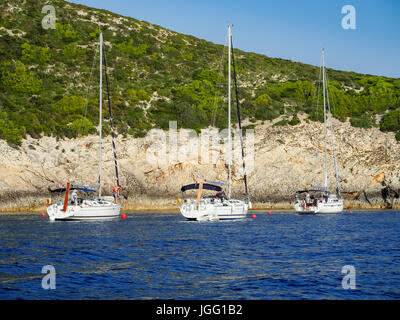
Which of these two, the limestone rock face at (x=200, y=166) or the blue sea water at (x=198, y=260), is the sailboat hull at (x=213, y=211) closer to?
the blue sea water at (x=198, y=260)

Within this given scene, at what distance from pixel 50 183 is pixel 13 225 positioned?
57.8 ft

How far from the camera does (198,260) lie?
77.9ft

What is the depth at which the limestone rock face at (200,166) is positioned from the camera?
186ft

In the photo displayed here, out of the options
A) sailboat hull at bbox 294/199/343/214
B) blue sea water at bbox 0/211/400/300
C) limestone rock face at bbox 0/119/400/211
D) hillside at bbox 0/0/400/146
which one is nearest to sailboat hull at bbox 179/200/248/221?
blue sea water at bbox 0/211/400/300

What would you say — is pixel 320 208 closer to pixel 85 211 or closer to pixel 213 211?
pixel 213 211

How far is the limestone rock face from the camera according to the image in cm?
5675

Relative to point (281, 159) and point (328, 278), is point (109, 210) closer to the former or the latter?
point (281, 159)

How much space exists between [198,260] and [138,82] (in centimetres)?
6280

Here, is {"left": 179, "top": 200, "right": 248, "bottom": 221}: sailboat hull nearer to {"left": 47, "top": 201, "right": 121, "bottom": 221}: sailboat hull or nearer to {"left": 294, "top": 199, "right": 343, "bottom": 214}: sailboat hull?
{"left": 47, "top": 201, "right": 121, "bottom": 221}: sailboat hull

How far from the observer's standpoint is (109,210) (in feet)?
153

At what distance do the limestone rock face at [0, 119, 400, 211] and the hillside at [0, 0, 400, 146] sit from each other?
3.09 m

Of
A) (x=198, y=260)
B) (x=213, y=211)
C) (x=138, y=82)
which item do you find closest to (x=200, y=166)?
(x=213, y=211)

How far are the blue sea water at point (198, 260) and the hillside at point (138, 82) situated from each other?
91.4 feet

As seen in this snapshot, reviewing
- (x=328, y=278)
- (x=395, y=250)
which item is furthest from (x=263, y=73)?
(x=328, y=278)
